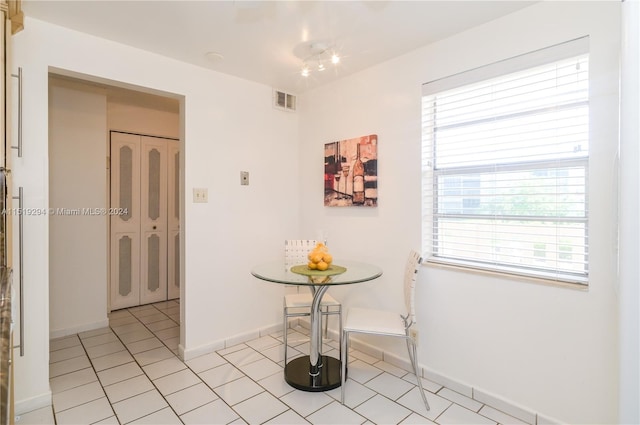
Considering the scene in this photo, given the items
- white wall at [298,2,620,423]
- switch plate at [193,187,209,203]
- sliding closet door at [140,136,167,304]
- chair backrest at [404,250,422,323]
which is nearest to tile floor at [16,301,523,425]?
white wall at [298,2,620,423]

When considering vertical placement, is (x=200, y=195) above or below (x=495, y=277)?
above

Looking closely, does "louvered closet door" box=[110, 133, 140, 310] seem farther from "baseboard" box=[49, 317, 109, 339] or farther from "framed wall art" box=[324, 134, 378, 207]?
A: "framed wall art" box=[324, 134, 378, 207]

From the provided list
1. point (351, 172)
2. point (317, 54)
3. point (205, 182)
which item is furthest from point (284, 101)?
point (205, 182)

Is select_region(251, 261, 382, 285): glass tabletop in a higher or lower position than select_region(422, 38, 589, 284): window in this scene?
lower

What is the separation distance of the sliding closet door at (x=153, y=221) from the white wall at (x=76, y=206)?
0.67 m

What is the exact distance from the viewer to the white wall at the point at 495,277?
164 cm

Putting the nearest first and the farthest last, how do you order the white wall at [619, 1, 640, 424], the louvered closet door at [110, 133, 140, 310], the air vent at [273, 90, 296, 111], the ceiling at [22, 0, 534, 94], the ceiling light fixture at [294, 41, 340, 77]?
the white wall at [619, 1, 640, 424] → the ceiling at [22, 0, 534, 94] → the ceiling light fixture at [294, 41, 340, 77] → the air vent at [273, 90, 296, 111] → the louvered closet door at [110, 133, 140, 310]

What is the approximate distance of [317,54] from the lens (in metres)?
2.49

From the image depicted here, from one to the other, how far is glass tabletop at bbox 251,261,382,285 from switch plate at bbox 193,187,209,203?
82 cm

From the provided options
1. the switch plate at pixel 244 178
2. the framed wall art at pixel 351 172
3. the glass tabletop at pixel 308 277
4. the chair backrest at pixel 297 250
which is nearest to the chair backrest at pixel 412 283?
the glass tabletop at pixel 308 277

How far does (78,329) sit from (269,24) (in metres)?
3.36

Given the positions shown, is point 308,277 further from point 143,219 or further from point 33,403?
point 143,219

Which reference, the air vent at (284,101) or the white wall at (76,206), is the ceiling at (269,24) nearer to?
the air vent at (284,101)

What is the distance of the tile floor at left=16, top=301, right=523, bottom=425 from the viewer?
1935mm
